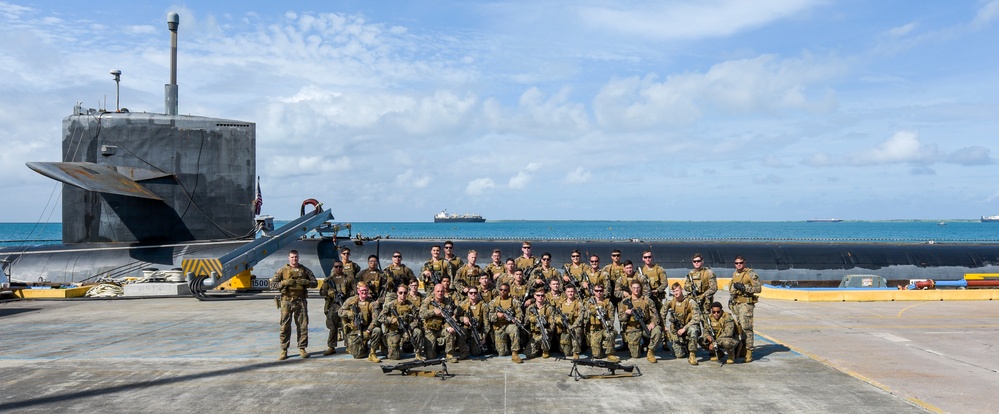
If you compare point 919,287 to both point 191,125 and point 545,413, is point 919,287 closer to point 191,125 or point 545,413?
point 545,413

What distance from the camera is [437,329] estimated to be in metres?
11.3

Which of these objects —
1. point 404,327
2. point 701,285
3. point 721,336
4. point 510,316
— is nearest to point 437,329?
point 404,327

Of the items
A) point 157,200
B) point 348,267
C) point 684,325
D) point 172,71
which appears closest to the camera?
point 684,325

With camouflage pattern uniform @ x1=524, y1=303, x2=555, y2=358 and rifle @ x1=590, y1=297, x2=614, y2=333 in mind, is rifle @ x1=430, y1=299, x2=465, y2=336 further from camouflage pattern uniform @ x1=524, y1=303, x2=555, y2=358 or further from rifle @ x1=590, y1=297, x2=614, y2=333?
rifle @ x1=590, y1=297, x2=614, y2=333

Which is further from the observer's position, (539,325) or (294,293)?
(294,293)

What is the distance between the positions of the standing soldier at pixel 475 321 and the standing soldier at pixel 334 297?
81.2 inches

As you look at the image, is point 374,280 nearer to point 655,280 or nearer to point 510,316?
point 510,316

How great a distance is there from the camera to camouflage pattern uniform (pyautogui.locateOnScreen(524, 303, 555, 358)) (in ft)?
36.9

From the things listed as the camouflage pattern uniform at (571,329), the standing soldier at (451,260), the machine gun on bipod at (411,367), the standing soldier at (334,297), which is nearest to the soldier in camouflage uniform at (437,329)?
the machine gun on bipod at (411,367)

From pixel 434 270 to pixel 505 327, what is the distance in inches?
102

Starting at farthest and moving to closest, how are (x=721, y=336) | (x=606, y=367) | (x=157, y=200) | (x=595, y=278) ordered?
1. (x=157, y=200)
2. (x=595, y=278)
3. (x=721, y=336)
4. (x=606, y=367)

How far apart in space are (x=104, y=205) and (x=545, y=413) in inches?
748

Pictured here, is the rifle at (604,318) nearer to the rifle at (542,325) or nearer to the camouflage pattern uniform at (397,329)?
the rifle at (542,325)

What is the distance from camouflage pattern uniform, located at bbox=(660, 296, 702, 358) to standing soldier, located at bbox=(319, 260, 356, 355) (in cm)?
552
